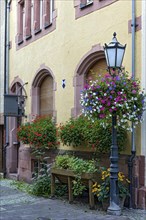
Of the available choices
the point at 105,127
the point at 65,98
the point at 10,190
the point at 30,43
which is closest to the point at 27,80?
the point at 30,43

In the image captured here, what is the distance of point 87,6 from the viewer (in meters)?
10.2

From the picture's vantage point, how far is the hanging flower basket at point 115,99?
24.2 feet

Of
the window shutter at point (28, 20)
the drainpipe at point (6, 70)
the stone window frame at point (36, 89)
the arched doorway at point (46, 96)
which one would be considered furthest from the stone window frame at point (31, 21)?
the arched doorway at point (46, 96)

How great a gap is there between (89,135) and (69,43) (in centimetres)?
322

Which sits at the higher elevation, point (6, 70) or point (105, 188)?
point (6, 70)

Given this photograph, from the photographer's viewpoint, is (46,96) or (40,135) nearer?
(40,135)

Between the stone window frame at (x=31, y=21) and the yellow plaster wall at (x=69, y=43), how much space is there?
0.20 m

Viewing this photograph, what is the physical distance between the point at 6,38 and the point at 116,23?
742 cm

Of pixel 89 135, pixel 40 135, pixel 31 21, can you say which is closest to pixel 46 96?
pixel 40 135

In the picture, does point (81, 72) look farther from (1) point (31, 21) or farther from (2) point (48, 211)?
(1) point (31, 21)

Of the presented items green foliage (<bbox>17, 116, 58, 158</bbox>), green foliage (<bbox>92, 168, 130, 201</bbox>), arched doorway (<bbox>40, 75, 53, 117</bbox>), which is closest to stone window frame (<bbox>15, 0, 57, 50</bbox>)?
arched doorway (<bbox>40, 75, 53, 117</bbox>)

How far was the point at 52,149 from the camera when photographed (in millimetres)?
11453

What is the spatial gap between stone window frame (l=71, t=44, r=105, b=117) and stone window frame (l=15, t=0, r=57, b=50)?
6.80 ft

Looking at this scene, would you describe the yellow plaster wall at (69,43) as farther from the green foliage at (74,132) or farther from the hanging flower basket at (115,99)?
the hanging flower basket at (115,99)
